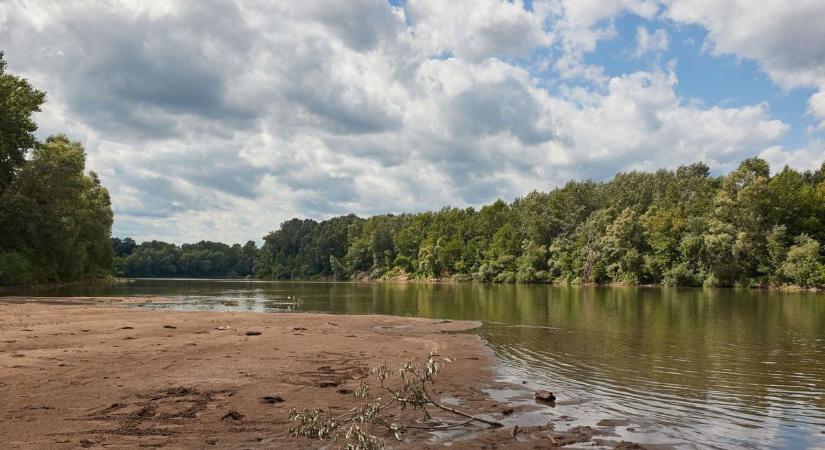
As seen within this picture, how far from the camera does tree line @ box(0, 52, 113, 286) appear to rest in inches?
2200

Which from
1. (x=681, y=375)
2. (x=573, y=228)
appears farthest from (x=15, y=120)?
(x=573, y=228)

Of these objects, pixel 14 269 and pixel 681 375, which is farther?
pixel 14 269

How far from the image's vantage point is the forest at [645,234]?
277 ft

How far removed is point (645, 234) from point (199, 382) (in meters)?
101

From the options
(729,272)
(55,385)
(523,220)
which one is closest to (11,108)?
(55,385)

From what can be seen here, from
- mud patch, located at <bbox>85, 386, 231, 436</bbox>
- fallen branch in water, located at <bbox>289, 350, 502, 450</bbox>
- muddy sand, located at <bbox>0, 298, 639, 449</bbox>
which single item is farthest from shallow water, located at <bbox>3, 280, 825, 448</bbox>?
mud patch, located at <bbox>85, 386, 231, 436</bbox>

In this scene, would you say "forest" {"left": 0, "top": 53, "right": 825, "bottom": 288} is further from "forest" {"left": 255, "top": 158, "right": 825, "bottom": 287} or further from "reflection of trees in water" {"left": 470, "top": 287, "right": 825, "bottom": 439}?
"reflection of trees in water" {"left": 470, "top": 287, "right": 825, "bottom": 439}

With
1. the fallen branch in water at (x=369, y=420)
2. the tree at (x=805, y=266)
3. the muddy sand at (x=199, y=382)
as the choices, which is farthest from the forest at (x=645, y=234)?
the fallen branch in water at (x=369, y=420)

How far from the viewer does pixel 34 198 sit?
63.3 metres

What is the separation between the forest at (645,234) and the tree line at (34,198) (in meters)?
86.2

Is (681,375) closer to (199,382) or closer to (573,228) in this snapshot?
(199,382)

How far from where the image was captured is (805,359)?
723 inches

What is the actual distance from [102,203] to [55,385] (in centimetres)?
8895

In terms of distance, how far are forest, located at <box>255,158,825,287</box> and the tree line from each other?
8617 centimetres
